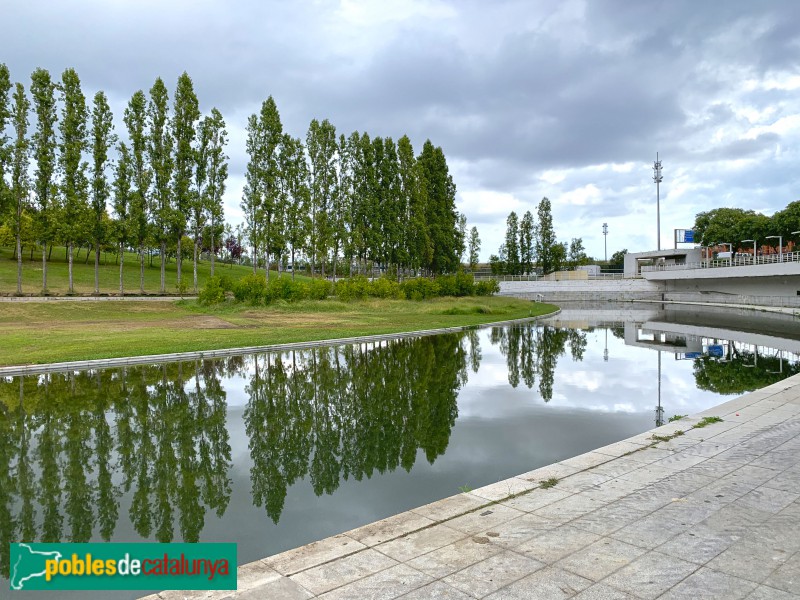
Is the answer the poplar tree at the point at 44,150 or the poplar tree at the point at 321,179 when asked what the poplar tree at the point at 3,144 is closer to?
the poplar tree at the point at 44,150

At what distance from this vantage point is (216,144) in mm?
43906

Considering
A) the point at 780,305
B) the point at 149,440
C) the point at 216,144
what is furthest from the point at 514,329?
the point at 780,305

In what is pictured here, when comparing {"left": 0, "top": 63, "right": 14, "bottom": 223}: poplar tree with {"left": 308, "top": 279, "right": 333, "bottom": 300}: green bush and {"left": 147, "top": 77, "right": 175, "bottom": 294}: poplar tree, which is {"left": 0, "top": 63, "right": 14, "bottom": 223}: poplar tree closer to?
{"left": 147, "top": 77, "right": 175, "bottom": 294}: poplar tree

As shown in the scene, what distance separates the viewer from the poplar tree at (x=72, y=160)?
35531mm

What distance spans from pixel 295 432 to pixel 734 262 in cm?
6892

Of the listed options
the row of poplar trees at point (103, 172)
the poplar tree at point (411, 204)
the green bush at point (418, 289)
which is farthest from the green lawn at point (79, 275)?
the green bush at point (418, 289)

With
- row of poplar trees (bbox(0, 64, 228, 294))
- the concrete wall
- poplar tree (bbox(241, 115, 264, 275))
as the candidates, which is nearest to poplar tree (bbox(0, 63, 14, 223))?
row of poplar trees (bbox(0, 64, 228, 294))

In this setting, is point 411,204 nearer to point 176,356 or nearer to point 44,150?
point 44,150

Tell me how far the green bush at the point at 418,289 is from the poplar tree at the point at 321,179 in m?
7.68

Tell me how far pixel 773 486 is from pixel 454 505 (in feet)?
11.7

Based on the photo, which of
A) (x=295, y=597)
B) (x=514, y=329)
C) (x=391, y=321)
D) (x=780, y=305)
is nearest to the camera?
(x=295, y=597)

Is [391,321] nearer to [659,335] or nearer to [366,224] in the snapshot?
[659,335]

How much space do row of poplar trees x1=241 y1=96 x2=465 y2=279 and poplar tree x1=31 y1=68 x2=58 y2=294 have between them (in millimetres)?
13921

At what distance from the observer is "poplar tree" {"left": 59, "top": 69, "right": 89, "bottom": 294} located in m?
35.5
